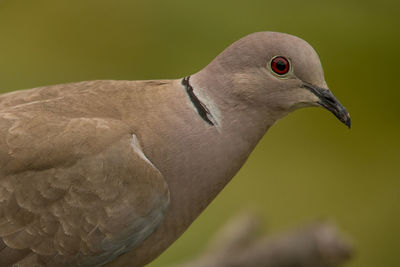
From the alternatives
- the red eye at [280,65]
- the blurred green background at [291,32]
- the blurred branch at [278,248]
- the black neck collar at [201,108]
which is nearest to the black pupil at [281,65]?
the red eye at [280,65]

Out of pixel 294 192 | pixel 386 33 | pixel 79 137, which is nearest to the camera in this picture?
pixel 79 137

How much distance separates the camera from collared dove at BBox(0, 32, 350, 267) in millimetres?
2010

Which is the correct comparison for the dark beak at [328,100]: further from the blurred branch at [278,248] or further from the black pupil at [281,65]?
the blurred branch at [278,248]

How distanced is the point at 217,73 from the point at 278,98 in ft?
0.64

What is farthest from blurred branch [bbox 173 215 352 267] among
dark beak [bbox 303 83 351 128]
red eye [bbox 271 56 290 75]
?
red eye [bbox 271 56 290 75]

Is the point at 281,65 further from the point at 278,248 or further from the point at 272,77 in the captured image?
the point at 278,248

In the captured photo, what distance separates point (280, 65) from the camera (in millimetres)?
2057

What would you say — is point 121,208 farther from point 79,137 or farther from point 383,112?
point 383,112

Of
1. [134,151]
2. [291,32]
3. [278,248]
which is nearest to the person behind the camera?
[134,151]

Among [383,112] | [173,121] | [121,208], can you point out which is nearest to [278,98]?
[173,121]

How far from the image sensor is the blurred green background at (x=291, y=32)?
4.08m

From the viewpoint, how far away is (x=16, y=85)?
13.6ft

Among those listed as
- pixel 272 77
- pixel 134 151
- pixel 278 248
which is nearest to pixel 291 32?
pixel 278 248

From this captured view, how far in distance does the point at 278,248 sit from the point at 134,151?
4.22 feet
